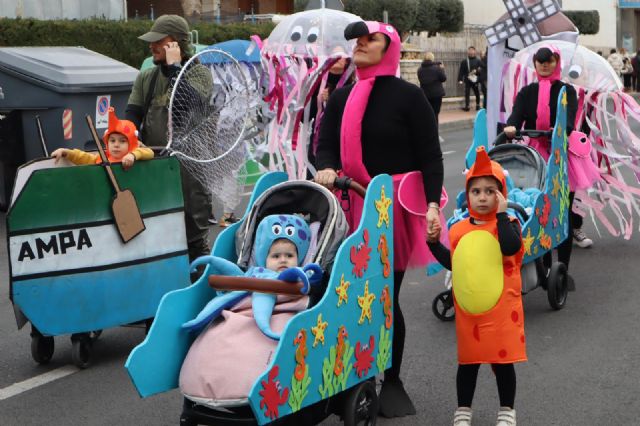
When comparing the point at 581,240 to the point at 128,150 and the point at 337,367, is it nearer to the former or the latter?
the point at 128,150

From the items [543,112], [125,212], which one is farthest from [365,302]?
[543,112]

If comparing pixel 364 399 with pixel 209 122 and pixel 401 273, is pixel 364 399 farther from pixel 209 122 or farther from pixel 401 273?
pixel 209 122

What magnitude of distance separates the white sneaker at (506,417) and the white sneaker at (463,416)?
15cm

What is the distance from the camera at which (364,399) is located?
5.36 m

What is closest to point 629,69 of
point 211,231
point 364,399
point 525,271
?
point 211,231

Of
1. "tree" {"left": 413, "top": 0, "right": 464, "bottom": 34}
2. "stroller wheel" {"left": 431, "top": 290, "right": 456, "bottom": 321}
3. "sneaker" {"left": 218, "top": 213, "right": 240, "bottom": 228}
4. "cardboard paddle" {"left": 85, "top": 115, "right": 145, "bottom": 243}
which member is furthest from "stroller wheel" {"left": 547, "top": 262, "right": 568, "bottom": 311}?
"tree" {"left": 413, "top": 0, "right": 464, "bottom": 34}

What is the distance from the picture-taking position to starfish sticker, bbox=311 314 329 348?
481 centimetres

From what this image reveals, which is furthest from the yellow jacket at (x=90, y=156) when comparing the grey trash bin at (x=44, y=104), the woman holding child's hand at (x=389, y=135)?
the grey trash bin at (x=44, y=104)

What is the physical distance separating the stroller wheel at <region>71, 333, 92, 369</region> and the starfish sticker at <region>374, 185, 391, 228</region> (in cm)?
241

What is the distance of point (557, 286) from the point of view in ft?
27.5

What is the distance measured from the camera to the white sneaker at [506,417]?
5543 millimetres

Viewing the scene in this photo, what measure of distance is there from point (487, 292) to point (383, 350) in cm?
58

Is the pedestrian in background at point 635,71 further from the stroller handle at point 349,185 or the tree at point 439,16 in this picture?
the stroller handle at point 349,185

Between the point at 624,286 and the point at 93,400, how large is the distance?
15.9ft
